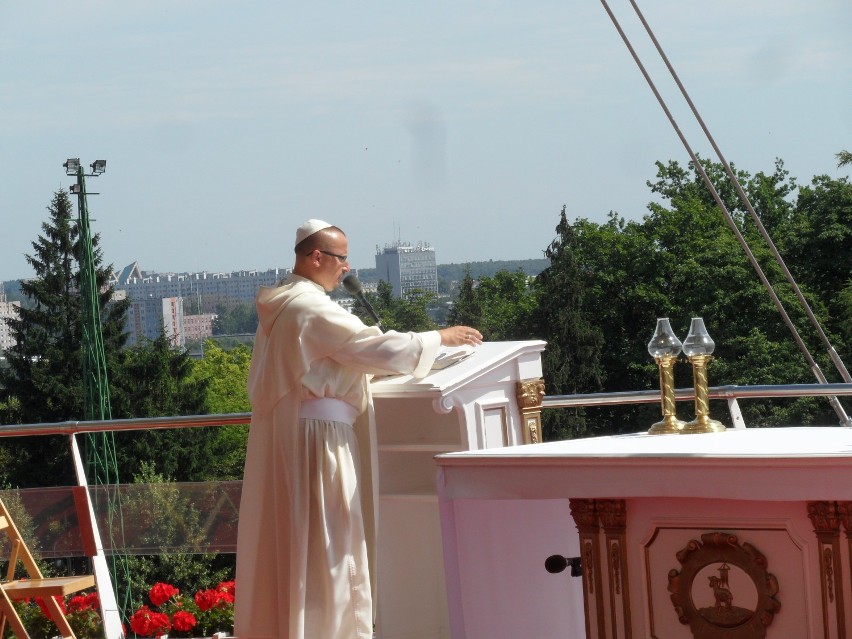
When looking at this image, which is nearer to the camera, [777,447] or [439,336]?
[777,447]

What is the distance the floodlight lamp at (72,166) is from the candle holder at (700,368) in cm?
3100

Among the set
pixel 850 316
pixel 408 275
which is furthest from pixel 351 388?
pixel 408 275

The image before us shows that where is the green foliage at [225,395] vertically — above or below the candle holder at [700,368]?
below

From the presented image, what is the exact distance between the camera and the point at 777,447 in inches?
128

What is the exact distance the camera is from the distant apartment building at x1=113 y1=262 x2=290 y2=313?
95.6 metres

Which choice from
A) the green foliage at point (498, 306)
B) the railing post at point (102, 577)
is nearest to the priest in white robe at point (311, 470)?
the railing post at point (102, 577)

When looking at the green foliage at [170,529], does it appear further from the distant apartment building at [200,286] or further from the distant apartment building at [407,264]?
the distant apartment building at [200,286]

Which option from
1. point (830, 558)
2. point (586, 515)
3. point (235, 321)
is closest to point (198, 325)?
point (235, 321)

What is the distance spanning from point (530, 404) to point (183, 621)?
1.40 m

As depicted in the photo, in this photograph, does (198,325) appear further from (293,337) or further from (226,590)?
(293,337)

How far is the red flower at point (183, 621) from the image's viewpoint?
4.62m

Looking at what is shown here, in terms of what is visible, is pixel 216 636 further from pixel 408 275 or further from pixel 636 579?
pixel 408 275

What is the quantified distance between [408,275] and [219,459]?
40.0 meters

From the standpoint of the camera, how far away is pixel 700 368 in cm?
389
